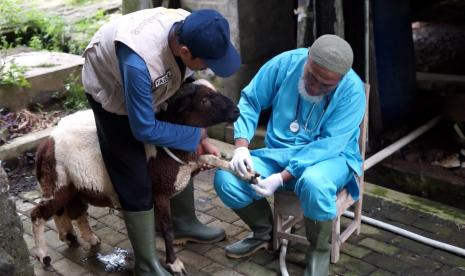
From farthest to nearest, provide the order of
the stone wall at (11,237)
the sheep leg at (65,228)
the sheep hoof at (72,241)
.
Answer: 1. the sheep hoof at (72,241)
2. the sheep leg at (65,228)
3. the stone wall at (11,237)

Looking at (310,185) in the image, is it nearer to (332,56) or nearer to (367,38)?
(332,56)

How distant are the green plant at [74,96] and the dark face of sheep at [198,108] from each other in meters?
3.24

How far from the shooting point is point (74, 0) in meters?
10.5

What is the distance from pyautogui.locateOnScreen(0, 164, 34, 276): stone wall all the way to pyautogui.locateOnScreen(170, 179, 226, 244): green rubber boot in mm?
1251

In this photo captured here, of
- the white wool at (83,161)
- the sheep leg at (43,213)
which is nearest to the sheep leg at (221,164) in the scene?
the white wool at (83,161)

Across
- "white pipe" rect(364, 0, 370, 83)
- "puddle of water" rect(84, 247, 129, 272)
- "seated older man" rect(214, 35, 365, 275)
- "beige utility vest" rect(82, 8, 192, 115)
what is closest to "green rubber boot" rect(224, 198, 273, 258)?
"seated older man" rect(214, 35, 365, 275)

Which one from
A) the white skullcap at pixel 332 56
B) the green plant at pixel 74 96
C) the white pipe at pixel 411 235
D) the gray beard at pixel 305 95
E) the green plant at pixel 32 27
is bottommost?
the white pipe at pixel 411 235

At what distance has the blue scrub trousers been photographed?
353cm

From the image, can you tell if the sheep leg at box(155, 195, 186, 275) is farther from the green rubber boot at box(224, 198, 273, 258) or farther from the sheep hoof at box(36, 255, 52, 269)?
the sheep hoof at box(36, 255, 52, 269)

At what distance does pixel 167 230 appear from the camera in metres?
3.83

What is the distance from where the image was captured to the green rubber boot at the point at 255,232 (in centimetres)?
405

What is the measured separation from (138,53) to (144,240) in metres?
1.27

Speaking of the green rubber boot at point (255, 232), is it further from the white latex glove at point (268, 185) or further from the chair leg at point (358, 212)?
the chair leg at point (358, 212)

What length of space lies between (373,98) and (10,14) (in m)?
5.71
